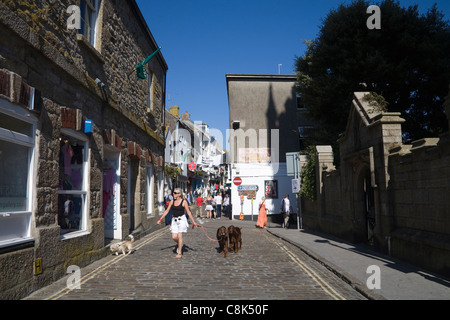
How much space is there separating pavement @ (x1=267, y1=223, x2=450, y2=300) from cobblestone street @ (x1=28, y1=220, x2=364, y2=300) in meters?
0.23

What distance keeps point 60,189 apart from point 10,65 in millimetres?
2827

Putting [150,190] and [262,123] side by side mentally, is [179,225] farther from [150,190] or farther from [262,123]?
[262,123]

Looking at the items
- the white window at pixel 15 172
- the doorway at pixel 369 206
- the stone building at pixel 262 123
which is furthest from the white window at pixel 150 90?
the stone building at pixel 262 123

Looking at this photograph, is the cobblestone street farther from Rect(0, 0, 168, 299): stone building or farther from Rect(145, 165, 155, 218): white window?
Rect(145, 165, 155, 218): white window

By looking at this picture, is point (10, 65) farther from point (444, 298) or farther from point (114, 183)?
point (444, 298)

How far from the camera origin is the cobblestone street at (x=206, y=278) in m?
5.81

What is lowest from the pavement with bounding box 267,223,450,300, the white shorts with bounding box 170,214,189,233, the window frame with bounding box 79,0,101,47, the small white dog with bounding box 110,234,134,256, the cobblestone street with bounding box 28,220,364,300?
the cobblestone street with bounding box 28,220,364,300

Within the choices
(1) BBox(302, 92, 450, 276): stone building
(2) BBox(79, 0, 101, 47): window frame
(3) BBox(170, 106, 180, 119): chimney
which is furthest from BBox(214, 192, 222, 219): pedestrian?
(3) BBox(170, 106, 180, 119): chimney

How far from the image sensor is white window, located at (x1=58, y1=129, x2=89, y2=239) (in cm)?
771

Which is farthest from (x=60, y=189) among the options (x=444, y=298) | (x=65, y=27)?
(x=444, y=298)

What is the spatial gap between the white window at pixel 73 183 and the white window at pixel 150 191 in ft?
22.1

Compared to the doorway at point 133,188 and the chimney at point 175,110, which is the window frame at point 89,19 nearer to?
the doorway at point 133,188

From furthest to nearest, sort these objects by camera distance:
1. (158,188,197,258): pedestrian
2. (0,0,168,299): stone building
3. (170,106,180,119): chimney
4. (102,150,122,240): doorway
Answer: (170,106,180,119): chimney < (102,150,122,240): doorway < (158,188,197,258): pedestrian < (0,0,168,299): stone building

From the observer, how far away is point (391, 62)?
16.2m
